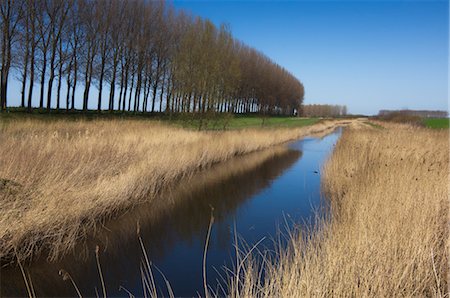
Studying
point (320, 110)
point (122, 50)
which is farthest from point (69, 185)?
point (320, 110)

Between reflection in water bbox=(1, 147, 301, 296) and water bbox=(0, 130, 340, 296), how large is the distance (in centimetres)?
1

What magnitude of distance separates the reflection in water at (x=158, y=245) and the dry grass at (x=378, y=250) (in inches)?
46.5

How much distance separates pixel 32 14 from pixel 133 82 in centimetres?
946

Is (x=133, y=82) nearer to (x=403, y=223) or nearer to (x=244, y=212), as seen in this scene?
(x=244, y=212)

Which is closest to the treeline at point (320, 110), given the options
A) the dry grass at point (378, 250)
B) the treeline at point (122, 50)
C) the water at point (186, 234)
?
the treeline at point (122, 50)

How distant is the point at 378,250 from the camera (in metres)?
3.16

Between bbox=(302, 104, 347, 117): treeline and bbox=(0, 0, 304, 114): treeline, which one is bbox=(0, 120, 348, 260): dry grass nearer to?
bbox=(0, 0, 304, 114): treeline

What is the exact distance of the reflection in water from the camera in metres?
4.06

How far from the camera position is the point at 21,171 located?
5047 mm

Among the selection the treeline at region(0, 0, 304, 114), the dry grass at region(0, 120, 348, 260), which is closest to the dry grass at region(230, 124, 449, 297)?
the dry grass at region(0, 120, 348, 260)

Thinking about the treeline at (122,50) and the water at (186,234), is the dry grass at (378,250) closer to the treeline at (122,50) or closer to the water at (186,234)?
the water at (186,234)

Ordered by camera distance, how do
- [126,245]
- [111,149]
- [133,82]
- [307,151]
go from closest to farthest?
[126,245]
[111,149]
[307,151]
[133,82]

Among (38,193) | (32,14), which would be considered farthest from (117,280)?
(32,14)

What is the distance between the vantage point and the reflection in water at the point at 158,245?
406 centimetres
